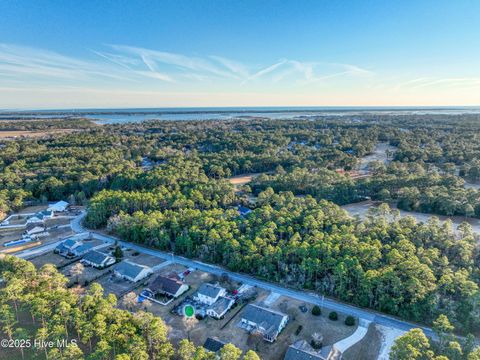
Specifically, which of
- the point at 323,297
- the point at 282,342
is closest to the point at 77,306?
the point at 282,342

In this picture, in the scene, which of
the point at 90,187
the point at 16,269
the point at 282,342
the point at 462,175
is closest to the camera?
the point at 282,342

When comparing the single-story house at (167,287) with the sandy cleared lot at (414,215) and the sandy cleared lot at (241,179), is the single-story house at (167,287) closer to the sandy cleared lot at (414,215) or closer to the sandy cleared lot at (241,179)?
the sandy cleared lot at (414,215)

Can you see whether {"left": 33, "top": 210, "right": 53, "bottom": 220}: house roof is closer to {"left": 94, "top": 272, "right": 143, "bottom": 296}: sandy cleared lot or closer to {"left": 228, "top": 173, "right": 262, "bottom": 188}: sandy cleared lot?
{"left": 94, "top": 272, "right": 143, "bottom": 296}: sandy cleared lot

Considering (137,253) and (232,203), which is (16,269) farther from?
(232,203)

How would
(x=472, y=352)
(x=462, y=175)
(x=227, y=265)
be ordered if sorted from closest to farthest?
(x=472, y=352), (x=227, y=265), (x=462, y=175)

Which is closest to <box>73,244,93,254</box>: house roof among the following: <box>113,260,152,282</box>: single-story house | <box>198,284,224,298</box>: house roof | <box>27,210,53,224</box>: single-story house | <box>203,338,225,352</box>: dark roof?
<box>113,260,152,282</box>: single-story house

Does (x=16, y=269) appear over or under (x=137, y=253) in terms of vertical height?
over

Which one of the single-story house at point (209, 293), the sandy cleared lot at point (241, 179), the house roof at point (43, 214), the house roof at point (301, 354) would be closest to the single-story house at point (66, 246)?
the house roof at point (43, 214)
